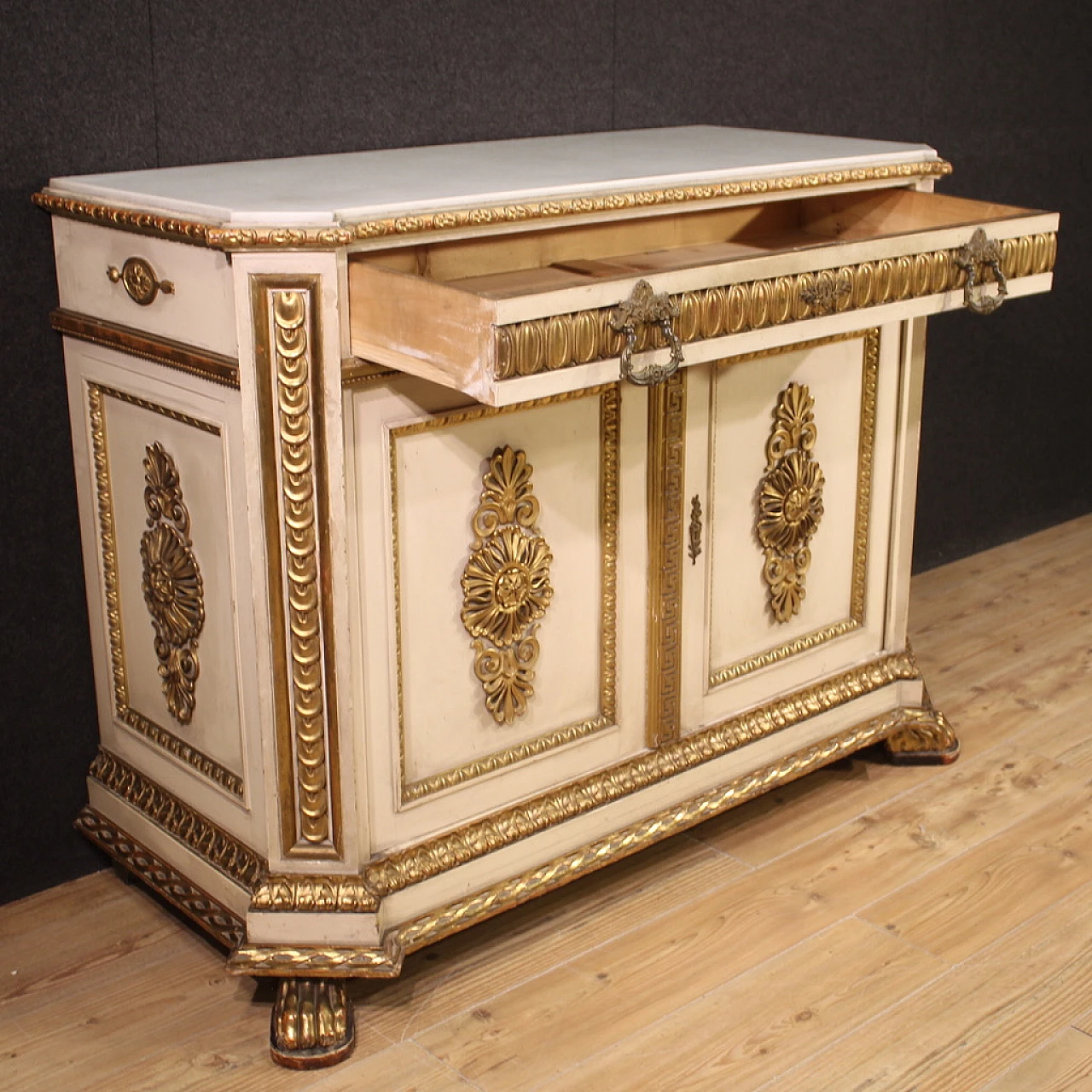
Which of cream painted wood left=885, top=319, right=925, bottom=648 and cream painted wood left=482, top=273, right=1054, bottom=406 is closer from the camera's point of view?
cream painted wood left=482, top=273, right=1054, bottom=406

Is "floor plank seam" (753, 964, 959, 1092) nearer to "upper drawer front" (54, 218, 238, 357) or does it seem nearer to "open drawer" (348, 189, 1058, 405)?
"open drawer" (348, 189, 1058, 405)

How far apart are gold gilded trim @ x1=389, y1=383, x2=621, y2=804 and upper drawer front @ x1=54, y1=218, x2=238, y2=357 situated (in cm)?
22

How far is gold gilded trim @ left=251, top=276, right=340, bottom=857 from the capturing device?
60.4 inches

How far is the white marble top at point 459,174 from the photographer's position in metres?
1.57

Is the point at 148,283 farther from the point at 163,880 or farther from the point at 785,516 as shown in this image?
the point at 785,516

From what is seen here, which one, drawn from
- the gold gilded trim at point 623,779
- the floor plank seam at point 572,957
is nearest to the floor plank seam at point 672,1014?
the floor plank seam at point 572,957

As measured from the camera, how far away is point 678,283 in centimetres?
158

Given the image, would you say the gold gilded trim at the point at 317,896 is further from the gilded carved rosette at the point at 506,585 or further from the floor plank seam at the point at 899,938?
the floor plank seam at the point at 899,938

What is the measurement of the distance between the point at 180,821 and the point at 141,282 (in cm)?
64

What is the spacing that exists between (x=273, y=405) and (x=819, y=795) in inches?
43.6

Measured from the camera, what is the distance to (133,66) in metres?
1.85

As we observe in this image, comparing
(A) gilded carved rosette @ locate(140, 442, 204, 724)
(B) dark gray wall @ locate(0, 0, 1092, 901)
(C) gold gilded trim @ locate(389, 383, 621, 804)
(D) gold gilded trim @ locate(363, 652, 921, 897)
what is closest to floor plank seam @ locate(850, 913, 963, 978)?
(D) gold gilded trim @ locate(363, 652, 921, 897)

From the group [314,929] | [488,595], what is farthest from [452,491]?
[314,929]

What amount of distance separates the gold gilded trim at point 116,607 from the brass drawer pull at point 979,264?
36.2 inches
